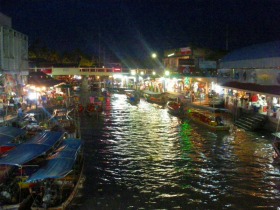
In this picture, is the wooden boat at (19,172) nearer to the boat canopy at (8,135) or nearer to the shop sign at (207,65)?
the boat canopy at (8,135)

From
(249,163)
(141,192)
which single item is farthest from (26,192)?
(249,163)

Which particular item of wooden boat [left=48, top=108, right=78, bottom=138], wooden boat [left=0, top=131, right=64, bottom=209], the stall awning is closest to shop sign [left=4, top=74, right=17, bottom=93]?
wooden boat [left=48, top=108, right=78, bottom=138]

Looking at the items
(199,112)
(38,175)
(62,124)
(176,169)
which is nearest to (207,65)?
(199,112)

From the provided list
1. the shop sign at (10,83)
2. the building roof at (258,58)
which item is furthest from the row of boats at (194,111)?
the shop sign at (10,83)

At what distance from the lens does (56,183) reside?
16.2 m

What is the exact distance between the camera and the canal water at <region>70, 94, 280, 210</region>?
16906 millimetres

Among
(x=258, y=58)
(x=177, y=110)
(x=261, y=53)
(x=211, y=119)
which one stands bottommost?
(x=211, y=119)

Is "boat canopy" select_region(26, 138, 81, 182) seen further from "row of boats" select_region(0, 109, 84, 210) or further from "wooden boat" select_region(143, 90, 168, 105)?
"wooden boat" select_region(143, 90, 168, 105)

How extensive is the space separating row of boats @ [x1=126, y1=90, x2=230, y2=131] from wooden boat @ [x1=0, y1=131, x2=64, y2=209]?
18.2 m

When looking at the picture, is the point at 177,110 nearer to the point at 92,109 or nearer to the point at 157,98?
the point at 92,109

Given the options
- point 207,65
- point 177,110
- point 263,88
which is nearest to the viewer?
point 263,88

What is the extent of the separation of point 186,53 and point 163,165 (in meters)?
47.2

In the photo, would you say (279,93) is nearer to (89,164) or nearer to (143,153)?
(143,153)

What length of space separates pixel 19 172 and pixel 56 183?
94.1 inches
